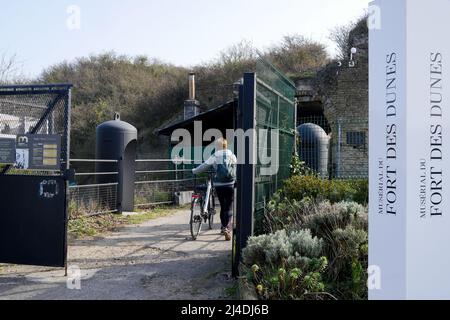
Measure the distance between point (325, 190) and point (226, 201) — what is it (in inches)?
69.3

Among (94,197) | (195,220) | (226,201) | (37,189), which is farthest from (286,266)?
(94,197)

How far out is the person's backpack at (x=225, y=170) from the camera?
8625mm

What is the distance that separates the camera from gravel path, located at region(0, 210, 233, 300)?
5.69 metres

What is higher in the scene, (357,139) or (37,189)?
(357,139)

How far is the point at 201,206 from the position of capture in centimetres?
941

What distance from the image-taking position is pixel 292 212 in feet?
23.2

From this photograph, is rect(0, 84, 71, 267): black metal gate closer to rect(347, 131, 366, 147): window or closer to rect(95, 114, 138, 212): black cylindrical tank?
rect(95, 114, 138, 212): black cylindrical tank

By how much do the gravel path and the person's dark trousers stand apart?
1.30 ft

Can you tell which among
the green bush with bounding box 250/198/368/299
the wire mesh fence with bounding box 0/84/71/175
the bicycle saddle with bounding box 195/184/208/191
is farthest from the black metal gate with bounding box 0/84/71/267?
the bicycle saddle with bounding box 195/184/208/191

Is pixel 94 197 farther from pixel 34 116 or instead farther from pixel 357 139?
pixel 357 139

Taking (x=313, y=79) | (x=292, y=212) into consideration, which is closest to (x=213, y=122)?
(x=313, y=79)

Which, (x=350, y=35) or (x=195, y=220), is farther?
(x=350, y=35)

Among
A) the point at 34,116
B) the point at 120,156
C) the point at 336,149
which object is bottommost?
the point at 120,156
